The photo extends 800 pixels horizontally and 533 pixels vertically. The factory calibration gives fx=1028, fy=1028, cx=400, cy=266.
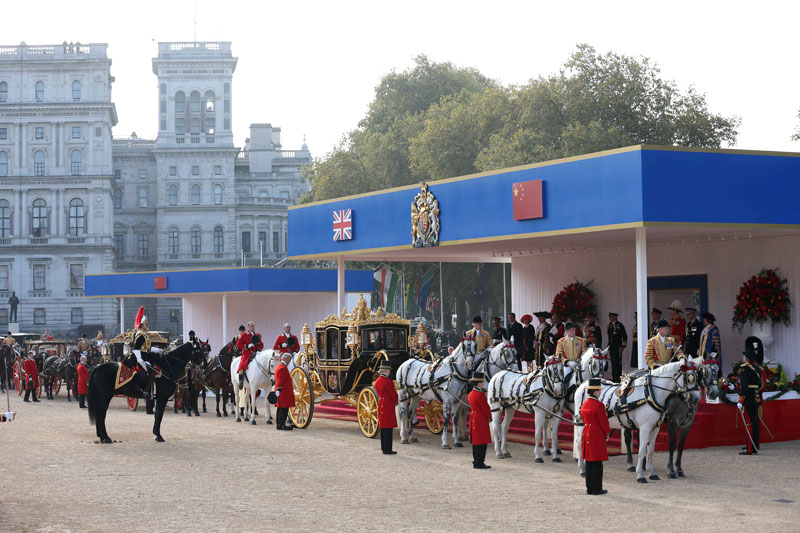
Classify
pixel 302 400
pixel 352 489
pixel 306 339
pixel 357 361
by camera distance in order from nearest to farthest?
pixel 352 489 → pixel 357 361 → pixel 302 400 → pixel 306 339

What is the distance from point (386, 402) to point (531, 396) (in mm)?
2740

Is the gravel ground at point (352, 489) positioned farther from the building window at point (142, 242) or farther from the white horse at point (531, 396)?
the building window at point (142, 242)

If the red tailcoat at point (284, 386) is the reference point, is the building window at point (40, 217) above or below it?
above

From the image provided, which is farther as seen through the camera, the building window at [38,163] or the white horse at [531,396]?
the building window at [38,163]

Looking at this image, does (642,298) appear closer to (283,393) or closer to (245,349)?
(283,393)

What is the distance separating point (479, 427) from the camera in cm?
1477

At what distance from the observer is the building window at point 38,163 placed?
85.5 m

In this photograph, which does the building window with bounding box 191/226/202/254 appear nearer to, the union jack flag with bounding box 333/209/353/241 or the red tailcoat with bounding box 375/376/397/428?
the union jack flag with bounding box 333/209/353/241

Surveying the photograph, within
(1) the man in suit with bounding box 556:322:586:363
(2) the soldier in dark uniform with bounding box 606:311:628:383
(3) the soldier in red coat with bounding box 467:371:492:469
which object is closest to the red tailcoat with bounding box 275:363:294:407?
(3) the soldier in red coat with bounding box 467:371:492:469

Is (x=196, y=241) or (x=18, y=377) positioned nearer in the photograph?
(x=18, y=377)

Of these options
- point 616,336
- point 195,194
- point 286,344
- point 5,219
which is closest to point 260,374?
point 286,344

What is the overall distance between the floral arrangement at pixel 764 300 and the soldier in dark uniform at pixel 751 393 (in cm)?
279

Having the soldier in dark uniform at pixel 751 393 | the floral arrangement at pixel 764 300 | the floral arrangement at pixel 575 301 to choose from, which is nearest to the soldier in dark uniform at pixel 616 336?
the floral arrangement at pixel 764 300

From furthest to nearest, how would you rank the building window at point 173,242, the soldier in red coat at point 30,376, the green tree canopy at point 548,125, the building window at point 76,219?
the building window at point 173,242 < the building window at point 76,219 < the green tree canopy at point 548,125 < the soldier in red coat at point 30,376
